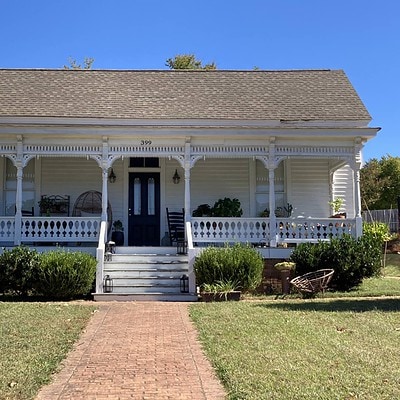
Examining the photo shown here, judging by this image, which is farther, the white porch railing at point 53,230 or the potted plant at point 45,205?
the potted plant at point 45,205

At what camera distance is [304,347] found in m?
6.86

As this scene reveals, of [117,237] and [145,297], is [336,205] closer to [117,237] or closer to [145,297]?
[117,237]

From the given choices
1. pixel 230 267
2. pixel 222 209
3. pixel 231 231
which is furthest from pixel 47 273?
pixel 222 209

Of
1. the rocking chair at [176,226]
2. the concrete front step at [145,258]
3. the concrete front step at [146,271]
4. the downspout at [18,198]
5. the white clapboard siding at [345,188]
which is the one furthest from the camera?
the white clapboard siding at [345,188]

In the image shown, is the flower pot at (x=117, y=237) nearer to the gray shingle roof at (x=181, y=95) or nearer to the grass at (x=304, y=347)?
the gray shingle roof at (x=181, y=95)

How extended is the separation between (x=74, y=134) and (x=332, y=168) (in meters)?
8.38

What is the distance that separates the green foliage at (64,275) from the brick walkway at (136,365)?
281 cm

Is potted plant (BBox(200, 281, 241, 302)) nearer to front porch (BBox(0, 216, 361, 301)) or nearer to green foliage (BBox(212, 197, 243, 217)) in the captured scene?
front porch (BBox(0, 216, 361, 301))

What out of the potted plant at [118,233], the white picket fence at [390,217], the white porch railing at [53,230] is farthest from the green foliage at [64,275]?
the white picket fence at [390,217]

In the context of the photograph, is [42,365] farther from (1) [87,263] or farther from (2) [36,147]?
(2) [36,147]

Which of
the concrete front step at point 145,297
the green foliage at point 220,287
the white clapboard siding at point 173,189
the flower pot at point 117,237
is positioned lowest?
the concrete front step at point 145,297

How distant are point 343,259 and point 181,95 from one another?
736cm

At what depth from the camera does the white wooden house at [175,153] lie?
14078 mm

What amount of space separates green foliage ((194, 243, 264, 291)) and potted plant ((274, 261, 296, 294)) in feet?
1.90
